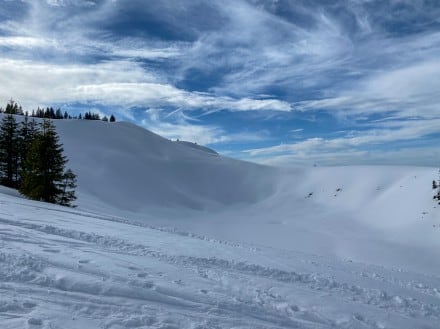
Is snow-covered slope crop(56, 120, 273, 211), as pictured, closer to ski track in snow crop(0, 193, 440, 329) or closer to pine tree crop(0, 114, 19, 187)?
pine tree crop(0, 114, 19, 187)

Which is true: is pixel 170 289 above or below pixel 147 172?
below

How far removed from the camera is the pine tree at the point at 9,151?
2950cm

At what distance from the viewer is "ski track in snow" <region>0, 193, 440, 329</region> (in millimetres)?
5309

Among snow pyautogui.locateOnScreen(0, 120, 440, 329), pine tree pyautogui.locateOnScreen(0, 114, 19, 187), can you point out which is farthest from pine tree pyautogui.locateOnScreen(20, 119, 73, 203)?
pine tree pyautogui.locateOnScreen(0, 114, 19, 187)

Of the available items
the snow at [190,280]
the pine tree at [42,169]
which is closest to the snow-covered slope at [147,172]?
the pine tree at [42,169]

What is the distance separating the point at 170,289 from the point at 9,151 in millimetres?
28561

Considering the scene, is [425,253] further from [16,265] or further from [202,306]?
[16,265]

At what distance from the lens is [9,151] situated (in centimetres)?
2941

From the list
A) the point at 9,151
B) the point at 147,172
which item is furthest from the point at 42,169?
the point at 147,172

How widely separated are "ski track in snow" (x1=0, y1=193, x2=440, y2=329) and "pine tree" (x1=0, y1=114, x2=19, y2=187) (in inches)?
848

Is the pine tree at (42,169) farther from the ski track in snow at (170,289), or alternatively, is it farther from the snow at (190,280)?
the ski track in snow at (170,289)

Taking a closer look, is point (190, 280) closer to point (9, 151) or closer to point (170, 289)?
point (170, 289)

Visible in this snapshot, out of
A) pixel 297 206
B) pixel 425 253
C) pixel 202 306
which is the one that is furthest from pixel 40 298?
pixel 297 206

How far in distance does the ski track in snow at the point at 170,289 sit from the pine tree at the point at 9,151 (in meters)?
21.5
